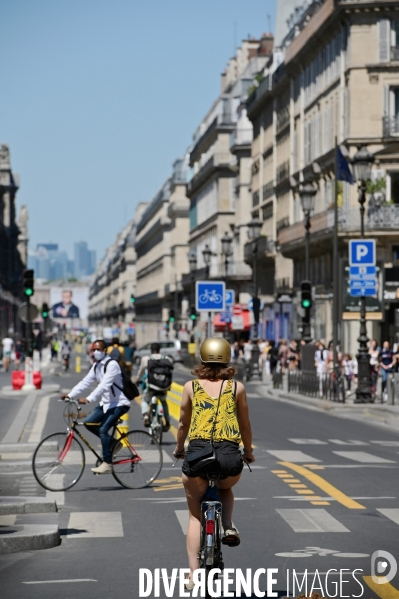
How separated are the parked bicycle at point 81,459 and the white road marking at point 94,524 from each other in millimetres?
2164

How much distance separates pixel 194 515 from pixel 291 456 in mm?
11675

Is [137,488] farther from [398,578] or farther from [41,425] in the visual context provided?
[41,425]

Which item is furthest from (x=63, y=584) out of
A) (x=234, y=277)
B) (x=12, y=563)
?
(x=234, y=277)

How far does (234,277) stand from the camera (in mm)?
94062

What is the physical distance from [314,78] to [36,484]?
53882 millimetres

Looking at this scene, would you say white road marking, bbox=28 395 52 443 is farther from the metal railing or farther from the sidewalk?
the metal railing

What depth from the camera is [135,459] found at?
52.0 ft

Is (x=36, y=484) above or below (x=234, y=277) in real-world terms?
below

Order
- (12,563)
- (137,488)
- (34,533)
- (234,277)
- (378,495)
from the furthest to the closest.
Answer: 1. (234,277)
2. (137,488)
3. (378,495)
4. (34,533)
5. (12,563)

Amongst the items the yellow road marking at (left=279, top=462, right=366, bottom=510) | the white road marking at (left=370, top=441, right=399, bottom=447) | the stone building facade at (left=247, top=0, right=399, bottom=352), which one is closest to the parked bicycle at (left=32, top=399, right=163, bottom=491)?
the yellow road marking at (left=279, top=462, right=366, bottom=510)

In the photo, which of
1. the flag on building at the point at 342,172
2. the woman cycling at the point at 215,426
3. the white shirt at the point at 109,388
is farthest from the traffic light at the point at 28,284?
the woman cycling at the point at 215,426

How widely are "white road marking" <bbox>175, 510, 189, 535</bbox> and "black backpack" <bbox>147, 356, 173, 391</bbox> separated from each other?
29.7 ft

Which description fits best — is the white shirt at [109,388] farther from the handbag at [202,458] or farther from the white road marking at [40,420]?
the handbag at [202,458]

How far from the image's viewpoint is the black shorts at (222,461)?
27.2 ft
